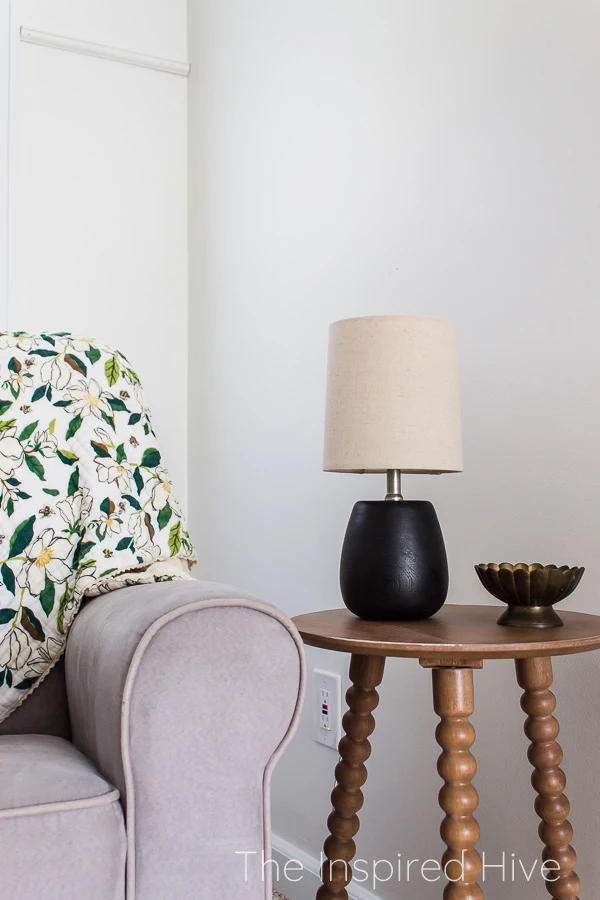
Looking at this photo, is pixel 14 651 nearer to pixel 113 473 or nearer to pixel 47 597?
pixel 47 597

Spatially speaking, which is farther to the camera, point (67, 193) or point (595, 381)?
point (67, 193)

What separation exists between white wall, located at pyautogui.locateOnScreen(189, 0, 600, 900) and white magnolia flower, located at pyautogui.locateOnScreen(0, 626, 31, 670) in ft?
1.93

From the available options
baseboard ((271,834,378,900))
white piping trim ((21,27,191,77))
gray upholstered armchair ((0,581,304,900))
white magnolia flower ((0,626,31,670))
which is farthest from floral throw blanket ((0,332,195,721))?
white piping trim ((21,27,191,77))

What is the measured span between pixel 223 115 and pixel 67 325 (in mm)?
616

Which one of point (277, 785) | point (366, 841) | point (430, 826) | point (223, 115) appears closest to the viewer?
point (430, 826)

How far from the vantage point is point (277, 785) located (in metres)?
1.80

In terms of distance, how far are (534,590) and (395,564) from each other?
163 mm

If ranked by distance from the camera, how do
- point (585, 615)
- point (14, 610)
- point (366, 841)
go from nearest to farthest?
point (585, 615) < point (14, 610) < point (366, 841)

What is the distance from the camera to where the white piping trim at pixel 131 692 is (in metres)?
0.84

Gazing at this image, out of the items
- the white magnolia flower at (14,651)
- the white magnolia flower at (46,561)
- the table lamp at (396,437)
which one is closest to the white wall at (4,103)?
the white magnolia flower at (46,561)

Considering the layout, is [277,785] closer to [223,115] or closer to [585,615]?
[585,615]

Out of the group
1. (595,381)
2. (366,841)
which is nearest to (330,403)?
(595,381)

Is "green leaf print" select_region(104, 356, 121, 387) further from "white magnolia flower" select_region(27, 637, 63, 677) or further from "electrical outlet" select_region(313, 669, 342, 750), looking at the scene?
"electrical outlet" select_region(313, 669, 342, 750)

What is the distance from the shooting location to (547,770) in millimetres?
1036
